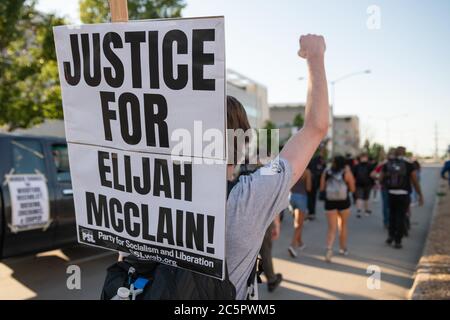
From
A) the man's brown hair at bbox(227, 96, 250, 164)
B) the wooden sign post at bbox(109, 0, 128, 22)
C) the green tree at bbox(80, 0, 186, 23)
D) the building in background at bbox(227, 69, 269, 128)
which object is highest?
the green tree at bbox(80, 0, 186, 23)

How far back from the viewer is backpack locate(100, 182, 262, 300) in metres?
1.56

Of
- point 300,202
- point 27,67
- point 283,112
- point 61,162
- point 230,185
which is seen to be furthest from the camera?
point 283,112

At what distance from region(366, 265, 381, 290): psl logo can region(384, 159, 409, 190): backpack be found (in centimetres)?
204

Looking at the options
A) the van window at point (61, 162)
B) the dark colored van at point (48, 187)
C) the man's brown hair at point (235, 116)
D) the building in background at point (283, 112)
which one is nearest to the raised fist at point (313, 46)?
the man's brown hair at point (235, 116)

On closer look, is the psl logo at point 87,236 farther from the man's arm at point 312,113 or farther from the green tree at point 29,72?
the green tree at point 29,72

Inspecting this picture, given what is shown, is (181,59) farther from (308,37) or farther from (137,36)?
(308,37)

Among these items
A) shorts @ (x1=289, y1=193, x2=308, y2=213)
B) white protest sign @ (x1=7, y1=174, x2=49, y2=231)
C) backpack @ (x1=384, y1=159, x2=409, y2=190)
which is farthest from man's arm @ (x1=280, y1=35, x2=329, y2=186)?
backpack @ (x1=384, y1=159, x2=409, y2=190)

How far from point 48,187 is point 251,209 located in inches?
184

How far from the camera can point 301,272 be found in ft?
20.7

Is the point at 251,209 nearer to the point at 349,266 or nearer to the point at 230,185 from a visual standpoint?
the point at 230,185

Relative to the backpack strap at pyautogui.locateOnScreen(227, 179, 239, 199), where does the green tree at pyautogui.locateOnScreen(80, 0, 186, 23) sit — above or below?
above

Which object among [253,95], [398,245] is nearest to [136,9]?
[398,245]

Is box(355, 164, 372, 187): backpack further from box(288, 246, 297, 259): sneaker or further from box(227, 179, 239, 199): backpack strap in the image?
box(227, 179, 239, 199): backpack strap

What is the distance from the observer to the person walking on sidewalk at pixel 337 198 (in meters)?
7.04
